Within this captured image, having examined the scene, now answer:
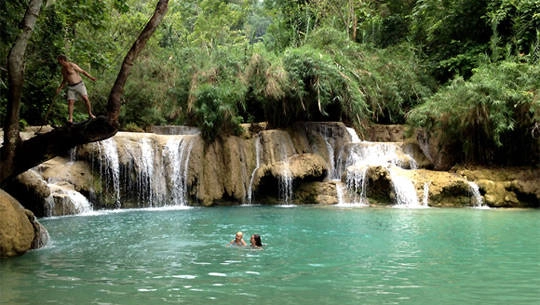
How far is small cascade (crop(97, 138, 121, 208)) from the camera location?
58.1ft

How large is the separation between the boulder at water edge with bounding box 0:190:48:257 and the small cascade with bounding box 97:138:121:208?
8517 mm

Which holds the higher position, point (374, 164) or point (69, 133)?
point (69, 133)

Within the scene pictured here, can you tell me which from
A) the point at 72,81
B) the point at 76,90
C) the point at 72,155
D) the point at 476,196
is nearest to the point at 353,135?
the point at 476,196

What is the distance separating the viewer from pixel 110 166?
17.8 m

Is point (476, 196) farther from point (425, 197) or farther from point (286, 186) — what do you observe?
point (286, 186)

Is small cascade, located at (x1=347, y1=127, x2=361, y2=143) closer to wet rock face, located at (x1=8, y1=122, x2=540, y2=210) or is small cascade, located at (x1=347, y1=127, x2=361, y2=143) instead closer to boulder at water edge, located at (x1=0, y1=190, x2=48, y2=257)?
wet rock face, located at (x1=8, y1=122, x2=540, y2=210)

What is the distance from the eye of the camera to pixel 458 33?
26.3 metres

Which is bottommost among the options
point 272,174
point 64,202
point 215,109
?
point 64,202

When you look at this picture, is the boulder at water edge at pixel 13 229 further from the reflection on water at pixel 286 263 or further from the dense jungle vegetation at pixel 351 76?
the dense jungle vegetation at pixel 351 76

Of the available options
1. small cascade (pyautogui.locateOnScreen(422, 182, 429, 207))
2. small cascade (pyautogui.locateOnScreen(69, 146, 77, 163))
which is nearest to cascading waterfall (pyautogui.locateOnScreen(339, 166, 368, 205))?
small cascade (pyautogui.locateOnScreen(422, 182, 429, 207))

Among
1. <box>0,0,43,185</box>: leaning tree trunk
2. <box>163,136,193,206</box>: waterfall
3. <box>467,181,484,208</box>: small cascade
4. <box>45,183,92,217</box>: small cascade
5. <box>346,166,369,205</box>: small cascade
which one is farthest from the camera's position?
<box>163,136,193,206</box>: waterfall

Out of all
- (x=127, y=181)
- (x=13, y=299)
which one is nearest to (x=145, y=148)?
(x=127, y=181)

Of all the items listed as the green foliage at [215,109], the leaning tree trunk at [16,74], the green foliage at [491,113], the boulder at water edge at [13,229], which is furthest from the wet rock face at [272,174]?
the leaning tree trunk at [16,74]

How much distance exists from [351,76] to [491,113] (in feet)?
22.6
